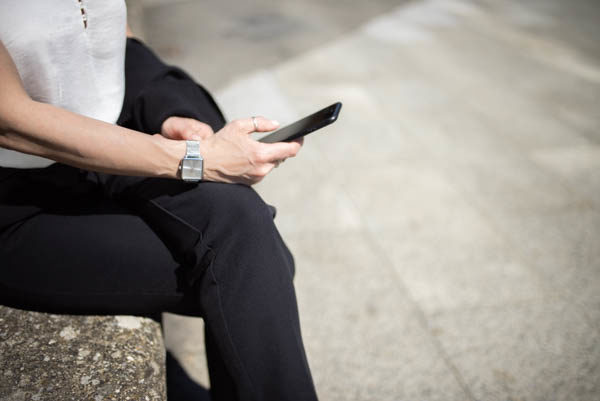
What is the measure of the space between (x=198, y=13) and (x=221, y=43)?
3.69ft

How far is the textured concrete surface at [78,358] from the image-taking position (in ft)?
3.27

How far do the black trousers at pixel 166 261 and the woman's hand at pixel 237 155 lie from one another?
32mm

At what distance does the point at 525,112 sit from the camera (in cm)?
350

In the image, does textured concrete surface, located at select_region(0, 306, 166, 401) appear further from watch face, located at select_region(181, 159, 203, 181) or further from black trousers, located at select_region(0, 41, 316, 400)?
watch face, located at select_region(181, 159, 203, 181)

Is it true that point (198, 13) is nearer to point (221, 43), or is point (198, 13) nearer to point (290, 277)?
point (221, 43)

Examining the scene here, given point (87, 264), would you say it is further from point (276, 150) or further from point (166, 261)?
point (276, 150)

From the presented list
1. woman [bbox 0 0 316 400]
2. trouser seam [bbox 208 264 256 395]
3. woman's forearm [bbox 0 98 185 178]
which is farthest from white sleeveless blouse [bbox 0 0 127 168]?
trouser seam [bbox 208 264 256 395]

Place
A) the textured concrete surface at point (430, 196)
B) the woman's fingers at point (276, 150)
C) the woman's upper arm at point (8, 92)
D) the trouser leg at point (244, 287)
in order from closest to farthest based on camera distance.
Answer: the woman's upper arm at point (8, 92) → the trouser leg at point (244, 287) → the woman's fingers at point (276, 150) → the textured concrete surface at point (430, 196)

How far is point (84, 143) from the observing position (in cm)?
95

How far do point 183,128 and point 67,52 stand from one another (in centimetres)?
33

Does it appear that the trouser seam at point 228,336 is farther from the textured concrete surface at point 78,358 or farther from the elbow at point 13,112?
the elbow at point 13,112

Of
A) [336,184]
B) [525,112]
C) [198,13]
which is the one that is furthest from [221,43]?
[525,112]

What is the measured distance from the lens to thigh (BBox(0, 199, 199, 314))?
1.06m

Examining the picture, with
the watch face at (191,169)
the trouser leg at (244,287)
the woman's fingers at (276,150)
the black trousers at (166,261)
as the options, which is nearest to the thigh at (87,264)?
the black trousers at (166,261)
